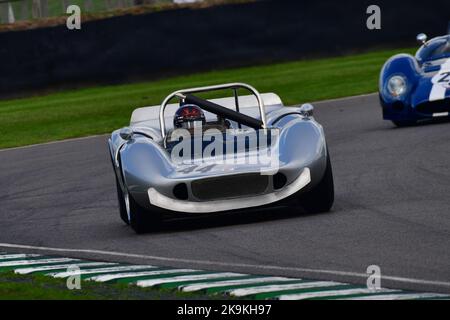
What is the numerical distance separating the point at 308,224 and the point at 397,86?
634 centimetres

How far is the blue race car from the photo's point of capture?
14195mm

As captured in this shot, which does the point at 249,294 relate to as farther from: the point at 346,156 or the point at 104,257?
the point at 346,156

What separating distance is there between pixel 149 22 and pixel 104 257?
16298 millimetres

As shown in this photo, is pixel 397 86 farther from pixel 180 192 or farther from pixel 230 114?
pixel 180 192

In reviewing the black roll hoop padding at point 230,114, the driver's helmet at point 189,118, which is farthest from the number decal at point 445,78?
the driver's helmet at point 189,118

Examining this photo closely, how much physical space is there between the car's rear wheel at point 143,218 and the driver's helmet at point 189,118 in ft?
3.64

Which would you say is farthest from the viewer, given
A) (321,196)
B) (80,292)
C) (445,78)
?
(445,78)

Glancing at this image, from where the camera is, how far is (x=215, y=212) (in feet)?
29.5

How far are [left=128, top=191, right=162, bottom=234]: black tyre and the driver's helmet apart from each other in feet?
3.74

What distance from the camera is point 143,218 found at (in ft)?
29.8

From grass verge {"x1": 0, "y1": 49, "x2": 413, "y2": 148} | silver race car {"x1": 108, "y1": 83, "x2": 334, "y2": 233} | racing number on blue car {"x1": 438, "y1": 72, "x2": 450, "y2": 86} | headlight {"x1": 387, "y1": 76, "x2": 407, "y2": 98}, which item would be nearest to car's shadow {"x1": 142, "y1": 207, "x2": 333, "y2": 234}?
silver race car {"x1": 108, "y1": 83, "x2": 334, "y2": 233}

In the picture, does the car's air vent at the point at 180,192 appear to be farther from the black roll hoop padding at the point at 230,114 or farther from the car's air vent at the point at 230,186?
the black roll hoop padding at the point at 230,114

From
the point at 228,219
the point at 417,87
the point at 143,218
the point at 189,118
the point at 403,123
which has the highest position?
the point at 189,118

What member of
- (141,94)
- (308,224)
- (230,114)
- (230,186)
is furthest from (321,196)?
(141,94)
